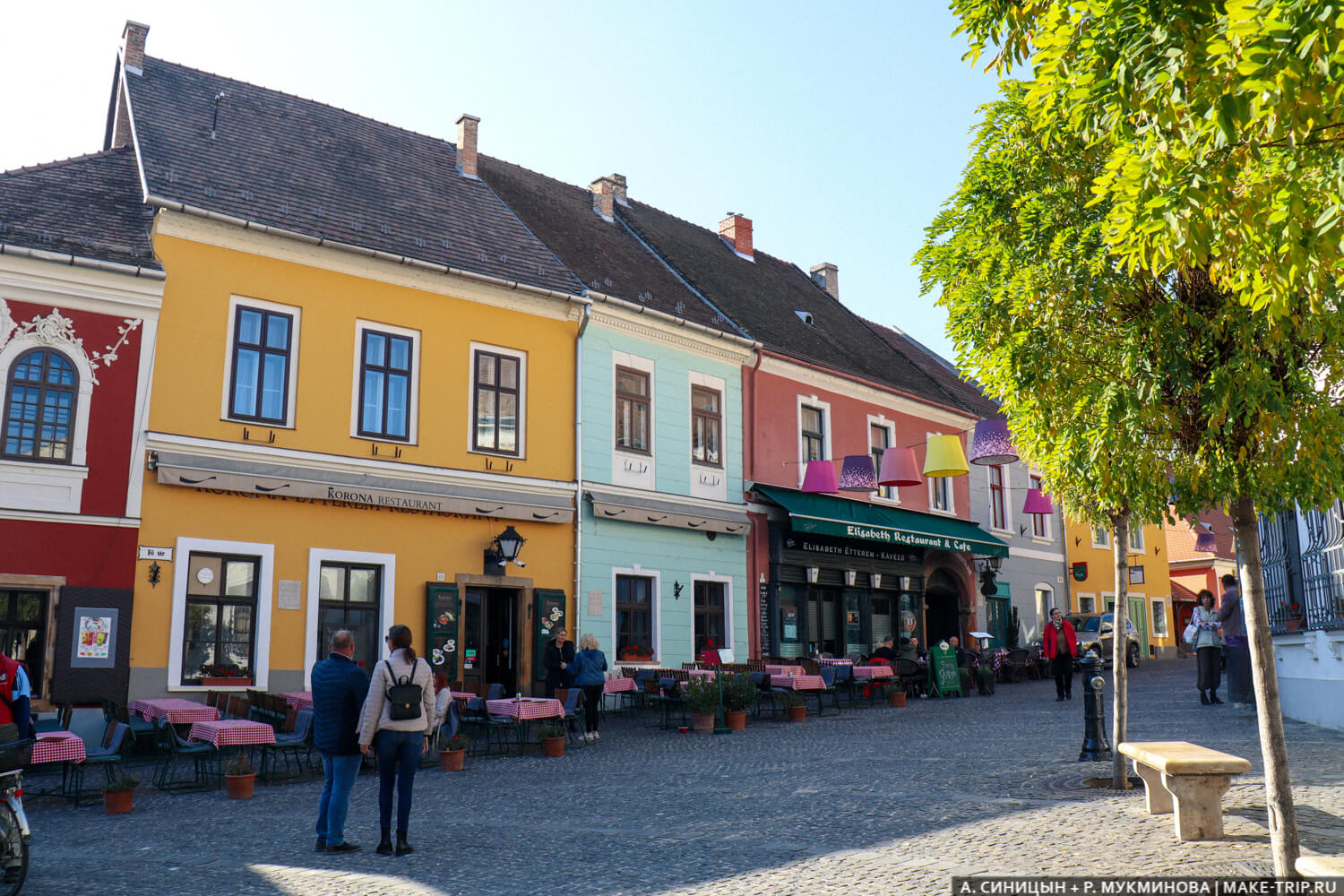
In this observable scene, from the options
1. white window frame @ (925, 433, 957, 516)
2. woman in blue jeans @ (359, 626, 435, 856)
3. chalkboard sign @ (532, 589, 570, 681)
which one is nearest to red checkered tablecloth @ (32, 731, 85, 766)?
woman in blue jeans @ (359, 626, 435, 856)

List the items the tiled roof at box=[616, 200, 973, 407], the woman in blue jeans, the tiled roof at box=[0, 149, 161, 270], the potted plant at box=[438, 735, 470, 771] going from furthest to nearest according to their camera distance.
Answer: the tiled roof at box=[616, 200, 973, 407], the tiled roof at box=[0, 149, 161, 270], the potted plant at box=[438, 735, 470, 771], the woman in blue jeans

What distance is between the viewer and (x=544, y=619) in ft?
59.9

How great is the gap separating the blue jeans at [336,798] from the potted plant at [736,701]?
9126 mm

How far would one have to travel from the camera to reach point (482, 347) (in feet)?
61.0

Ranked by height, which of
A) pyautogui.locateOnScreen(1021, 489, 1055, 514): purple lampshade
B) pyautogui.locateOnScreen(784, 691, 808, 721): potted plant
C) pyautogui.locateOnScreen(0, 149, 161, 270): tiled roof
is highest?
pyautogui.locateOnScreen(0, 149, 161, 270): tiled roof

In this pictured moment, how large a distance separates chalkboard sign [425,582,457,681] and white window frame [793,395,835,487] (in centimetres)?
873

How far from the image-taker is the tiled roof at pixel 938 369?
3173 centimetres

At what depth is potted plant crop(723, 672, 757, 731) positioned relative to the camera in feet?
54.7

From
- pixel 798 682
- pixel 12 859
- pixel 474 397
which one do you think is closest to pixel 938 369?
pixel 798 682

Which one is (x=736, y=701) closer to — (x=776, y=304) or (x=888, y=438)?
(x=888, y=438)

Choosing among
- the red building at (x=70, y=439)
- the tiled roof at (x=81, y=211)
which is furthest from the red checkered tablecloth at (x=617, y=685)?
the tiled roof at (x=81, y=211)

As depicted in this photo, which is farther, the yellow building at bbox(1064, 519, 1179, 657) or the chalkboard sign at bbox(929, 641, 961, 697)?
the yellow building at bbox(1064, 519, 1179, 657)

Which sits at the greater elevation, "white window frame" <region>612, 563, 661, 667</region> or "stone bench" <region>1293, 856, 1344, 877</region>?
"white window frame" <region>612, 563, 661, 667</region>

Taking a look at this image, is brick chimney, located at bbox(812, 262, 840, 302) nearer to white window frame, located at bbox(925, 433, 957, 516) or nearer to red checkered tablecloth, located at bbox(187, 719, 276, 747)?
white window frame, located at bbox(925, 433, 957, 516)
